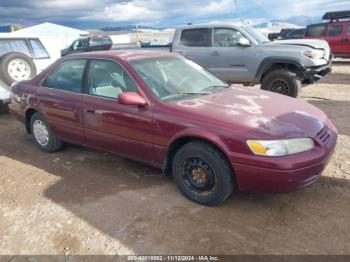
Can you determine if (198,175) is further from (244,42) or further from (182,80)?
(244,42)

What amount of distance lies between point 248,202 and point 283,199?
37cm

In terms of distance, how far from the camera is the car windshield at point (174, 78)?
381 centimetres

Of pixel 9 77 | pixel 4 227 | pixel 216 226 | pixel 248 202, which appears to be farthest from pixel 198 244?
pixel 9 77

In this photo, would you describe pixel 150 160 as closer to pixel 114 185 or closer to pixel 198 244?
pixel 114 185

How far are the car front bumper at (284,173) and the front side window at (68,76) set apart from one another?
2.44m

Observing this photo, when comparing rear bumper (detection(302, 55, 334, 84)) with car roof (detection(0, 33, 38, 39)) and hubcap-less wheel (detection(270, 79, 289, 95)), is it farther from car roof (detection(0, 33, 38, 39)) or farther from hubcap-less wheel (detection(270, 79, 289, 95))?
car roof (detection(0, 33, 38, 39))

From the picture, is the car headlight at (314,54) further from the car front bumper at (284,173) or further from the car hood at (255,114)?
the car front bumper at (284,173)

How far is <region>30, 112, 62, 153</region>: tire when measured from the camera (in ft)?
16.6

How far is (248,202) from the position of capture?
11.6 ft

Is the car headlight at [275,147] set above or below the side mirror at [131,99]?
below

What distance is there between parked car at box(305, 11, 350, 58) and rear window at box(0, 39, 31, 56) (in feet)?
42.4

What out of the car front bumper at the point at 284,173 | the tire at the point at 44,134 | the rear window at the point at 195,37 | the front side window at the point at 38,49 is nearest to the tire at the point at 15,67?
the front side window at the point at 38,49

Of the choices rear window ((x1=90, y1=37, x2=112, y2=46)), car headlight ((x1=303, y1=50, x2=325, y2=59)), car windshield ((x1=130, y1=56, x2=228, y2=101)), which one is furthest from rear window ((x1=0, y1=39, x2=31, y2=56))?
rear window ((x1=90, y1=37, x2=112, y2=46))

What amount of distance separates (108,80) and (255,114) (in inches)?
72.6
